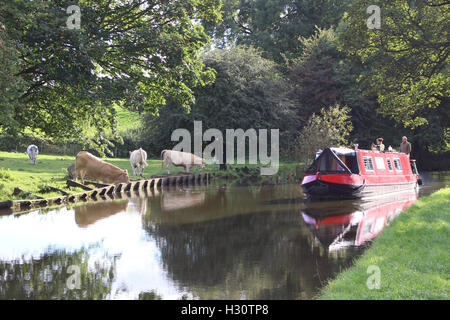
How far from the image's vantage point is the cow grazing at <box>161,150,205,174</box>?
2865 cm

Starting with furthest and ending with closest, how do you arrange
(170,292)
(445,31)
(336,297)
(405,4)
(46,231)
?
(405,4)
(445,31)
(46,231)
(170,292)
(336,297)

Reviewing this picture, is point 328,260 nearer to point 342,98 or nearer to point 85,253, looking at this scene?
point 85,253

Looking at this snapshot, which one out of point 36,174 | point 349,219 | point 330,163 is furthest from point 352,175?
point 36,174

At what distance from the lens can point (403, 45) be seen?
1998cm

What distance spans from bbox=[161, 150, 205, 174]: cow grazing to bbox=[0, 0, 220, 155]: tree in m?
11.3

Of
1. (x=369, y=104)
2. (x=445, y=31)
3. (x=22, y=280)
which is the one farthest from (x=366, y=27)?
(x=369, y=104)

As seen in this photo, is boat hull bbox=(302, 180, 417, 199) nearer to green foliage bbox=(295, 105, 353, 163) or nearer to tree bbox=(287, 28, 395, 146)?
green foliage bbox=(295, 105, 353, 163)

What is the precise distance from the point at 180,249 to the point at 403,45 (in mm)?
15498

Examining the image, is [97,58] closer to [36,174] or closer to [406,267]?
[406,267]

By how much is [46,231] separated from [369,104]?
112ft

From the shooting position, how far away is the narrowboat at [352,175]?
18672 millimetres

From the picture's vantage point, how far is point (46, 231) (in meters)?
11.2

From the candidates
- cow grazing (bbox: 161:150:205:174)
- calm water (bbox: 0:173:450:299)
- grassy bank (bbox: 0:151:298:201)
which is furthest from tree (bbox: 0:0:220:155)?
cow grazing (bbox: 161:150:205:174)

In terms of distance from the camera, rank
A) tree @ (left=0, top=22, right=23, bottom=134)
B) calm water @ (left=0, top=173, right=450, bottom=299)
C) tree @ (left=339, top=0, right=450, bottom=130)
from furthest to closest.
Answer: tree @ (left=339, top=0, right=450, bottom=130) → tree @ (left=0, top=22, right=23, bottom=134) → calm water @ (left=0, top=173, right=450, bottom=299)
